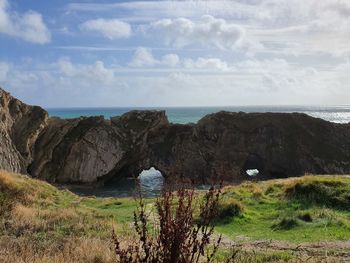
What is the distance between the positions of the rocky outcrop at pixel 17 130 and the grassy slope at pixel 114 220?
89.5ft

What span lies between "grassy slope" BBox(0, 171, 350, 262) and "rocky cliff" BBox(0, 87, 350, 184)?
1337 inches

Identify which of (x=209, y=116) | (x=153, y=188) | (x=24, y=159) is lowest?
(x=153, y=188)

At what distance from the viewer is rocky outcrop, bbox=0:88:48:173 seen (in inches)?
2260

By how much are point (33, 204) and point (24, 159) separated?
38435 mm

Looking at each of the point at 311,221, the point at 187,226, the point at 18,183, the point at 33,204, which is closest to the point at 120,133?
the point at 18,183

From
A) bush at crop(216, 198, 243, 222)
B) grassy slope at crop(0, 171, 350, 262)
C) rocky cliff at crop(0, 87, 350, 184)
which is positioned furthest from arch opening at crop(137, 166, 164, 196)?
bush at crop(216, 198, 243, 222)

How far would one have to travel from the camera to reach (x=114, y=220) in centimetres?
2036

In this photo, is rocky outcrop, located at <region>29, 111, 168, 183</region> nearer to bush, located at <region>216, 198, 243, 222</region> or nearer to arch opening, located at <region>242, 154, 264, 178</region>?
arch opening, located at <region>242, 154, 264, 178</region>

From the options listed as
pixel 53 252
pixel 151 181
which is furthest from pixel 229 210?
pixel 151 181

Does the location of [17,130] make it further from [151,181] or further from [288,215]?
[288,215]

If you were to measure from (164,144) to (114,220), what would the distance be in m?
54.7

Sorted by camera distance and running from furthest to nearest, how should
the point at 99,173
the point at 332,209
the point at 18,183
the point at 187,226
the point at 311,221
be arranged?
1. the point at 99,173
2. the point at 18,183
3. the point at 332,209
4. the point at 311,221
5. the point at 187,226

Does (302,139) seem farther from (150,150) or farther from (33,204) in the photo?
(33,204)

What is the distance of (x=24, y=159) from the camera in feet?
200
